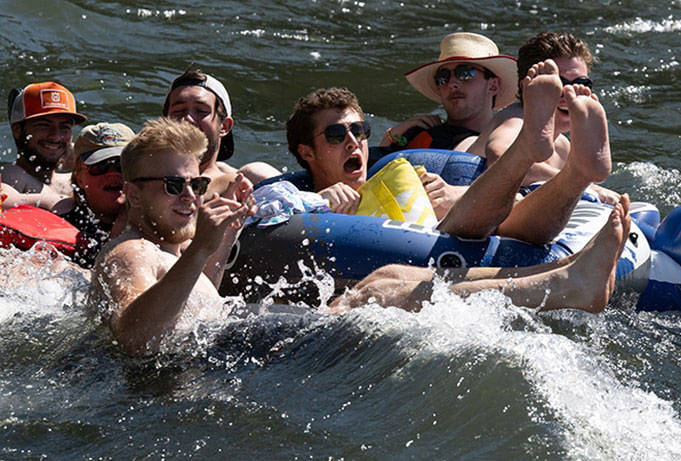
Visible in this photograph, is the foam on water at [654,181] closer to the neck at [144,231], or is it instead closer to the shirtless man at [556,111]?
the shirtless man at [556,111]

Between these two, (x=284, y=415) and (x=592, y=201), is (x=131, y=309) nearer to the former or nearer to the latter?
(x=284, y=415)

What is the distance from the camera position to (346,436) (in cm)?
402

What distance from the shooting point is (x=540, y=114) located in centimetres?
507

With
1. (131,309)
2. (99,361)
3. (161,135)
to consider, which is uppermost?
(161,135)

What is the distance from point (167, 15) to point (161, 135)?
821 cm

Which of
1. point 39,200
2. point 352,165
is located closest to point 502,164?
point 352,165

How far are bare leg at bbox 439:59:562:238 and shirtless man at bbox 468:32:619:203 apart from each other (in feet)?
2.92

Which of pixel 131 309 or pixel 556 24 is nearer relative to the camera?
pixel 131 309

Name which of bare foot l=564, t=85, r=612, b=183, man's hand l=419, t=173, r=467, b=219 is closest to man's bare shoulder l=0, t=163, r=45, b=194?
man's hand l=419, t=173, r=467, b=219

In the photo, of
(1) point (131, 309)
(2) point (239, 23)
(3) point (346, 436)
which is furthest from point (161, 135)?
(2) point (239, 23)

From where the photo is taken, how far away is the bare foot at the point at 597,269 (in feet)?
15.8

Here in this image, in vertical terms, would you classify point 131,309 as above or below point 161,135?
below

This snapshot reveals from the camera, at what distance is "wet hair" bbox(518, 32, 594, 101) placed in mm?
6355

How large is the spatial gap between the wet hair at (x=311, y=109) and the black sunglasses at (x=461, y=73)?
1.29 metres
